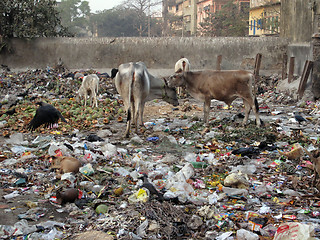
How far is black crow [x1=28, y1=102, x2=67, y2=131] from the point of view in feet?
26.6

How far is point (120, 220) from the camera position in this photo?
165 inches

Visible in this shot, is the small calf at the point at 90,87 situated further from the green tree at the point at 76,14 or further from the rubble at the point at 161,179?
the green tree at the point at 76,14

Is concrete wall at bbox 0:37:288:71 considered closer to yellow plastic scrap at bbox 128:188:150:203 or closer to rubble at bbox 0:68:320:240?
rubble at bbox 0:68:320:240

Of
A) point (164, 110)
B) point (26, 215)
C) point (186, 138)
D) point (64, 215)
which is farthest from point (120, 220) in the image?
point (164, 110)

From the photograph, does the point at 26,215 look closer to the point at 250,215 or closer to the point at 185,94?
the point at 250,215

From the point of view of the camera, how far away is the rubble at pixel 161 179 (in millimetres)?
4109

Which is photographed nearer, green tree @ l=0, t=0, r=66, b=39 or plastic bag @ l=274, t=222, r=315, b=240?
plastic bag @ l=274, t=222, r=315, b=240

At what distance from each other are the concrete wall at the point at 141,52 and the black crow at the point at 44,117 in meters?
6.99

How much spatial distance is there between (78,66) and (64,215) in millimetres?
11285

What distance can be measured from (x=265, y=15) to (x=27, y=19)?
18.0 meters

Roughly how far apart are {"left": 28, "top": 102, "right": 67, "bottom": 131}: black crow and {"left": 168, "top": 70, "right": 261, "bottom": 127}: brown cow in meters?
2.52

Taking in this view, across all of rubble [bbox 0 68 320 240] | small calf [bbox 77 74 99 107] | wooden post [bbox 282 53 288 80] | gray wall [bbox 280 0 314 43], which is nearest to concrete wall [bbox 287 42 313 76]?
gray wall [bbox 280 0 314 43]

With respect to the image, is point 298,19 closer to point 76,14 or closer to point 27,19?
point 27,19

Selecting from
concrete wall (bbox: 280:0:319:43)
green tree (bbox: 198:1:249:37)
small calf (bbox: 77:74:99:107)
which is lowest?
small calf (bbox: 77:74:99:107)
